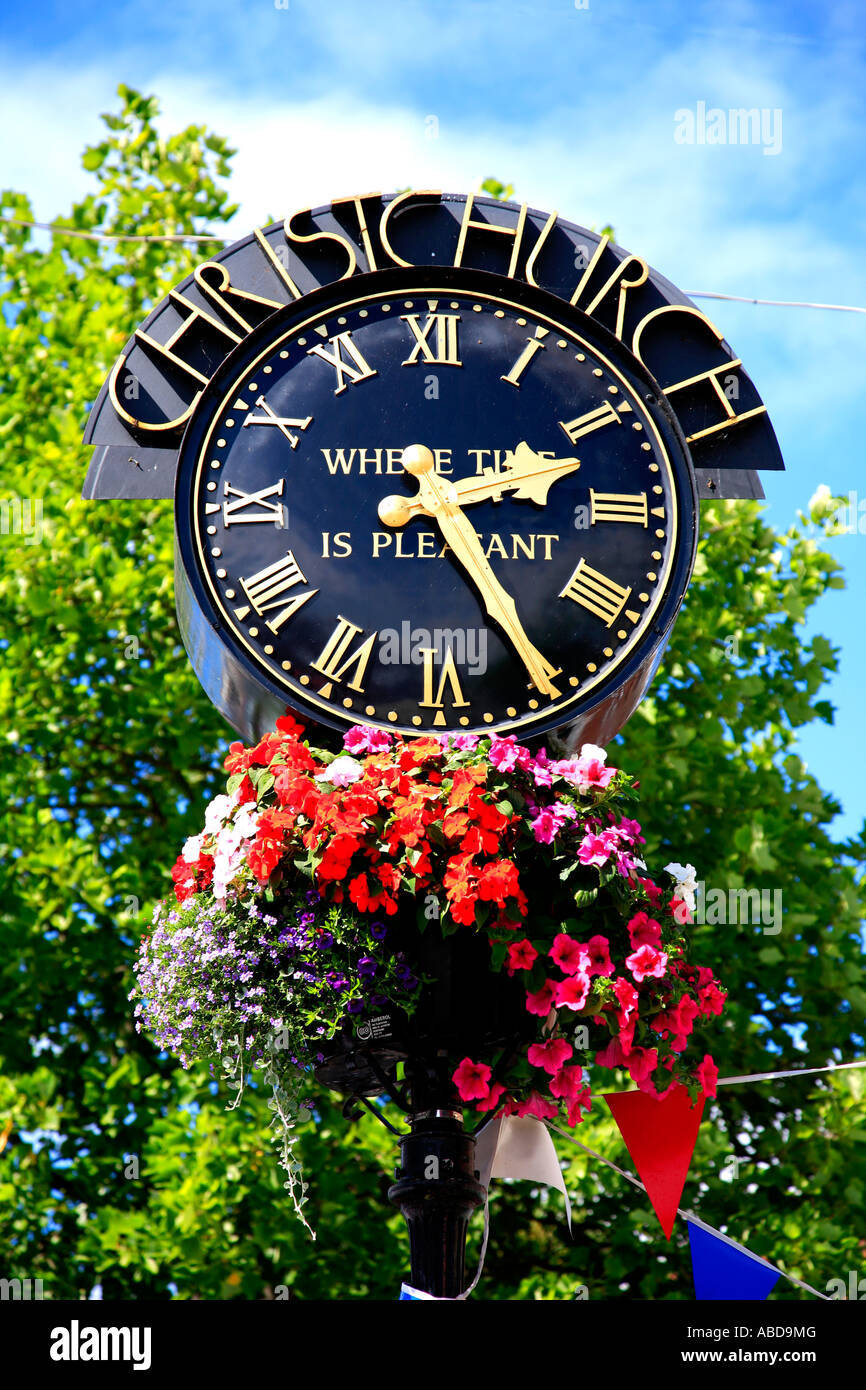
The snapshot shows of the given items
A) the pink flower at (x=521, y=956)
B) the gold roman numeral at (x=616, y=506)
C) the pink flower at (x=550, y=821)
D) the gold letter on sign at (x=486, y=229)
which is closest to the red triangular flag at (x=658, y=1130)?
the pink flower at (x=521, y=956)

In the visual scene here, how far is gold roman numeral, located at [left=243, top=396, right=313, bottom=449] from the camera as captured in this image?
409cm

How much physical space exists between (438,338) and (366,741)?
120 cm

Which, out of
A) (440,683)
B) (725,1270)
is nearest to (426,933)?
(440,683)

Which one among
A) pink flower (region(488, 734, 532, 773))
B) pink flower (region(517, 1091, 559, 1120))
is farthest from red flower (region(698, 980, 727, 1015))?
pink flower (region(488, 734, 532, 773))

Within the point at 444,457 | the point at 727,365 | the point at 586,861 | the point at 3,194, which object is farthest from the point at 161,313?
the point at 3,194

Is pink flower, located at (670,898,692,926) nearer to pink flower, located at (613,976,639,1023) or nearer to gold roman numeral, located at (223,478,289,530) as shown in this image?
pink flower, located at (613,976,639,1023)

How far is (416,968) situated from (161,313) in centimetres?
204

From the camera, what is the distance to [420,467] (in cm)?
409

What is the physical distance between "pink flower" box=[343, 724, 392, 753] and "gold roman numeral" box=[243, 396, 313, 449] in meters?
0.83

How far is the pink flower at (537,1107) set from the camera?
3857 millimetres

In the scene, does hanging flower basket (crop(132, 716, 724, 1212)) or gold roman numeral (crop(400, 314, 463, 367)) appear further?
gold roman numeral (crop(400, 314, 463, 367))

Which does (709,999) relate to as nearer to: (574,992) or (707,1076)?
(707,1076)

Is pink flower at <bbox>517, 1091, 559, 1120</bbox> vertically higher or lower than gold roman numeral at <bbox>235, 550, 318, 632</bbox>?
lower
